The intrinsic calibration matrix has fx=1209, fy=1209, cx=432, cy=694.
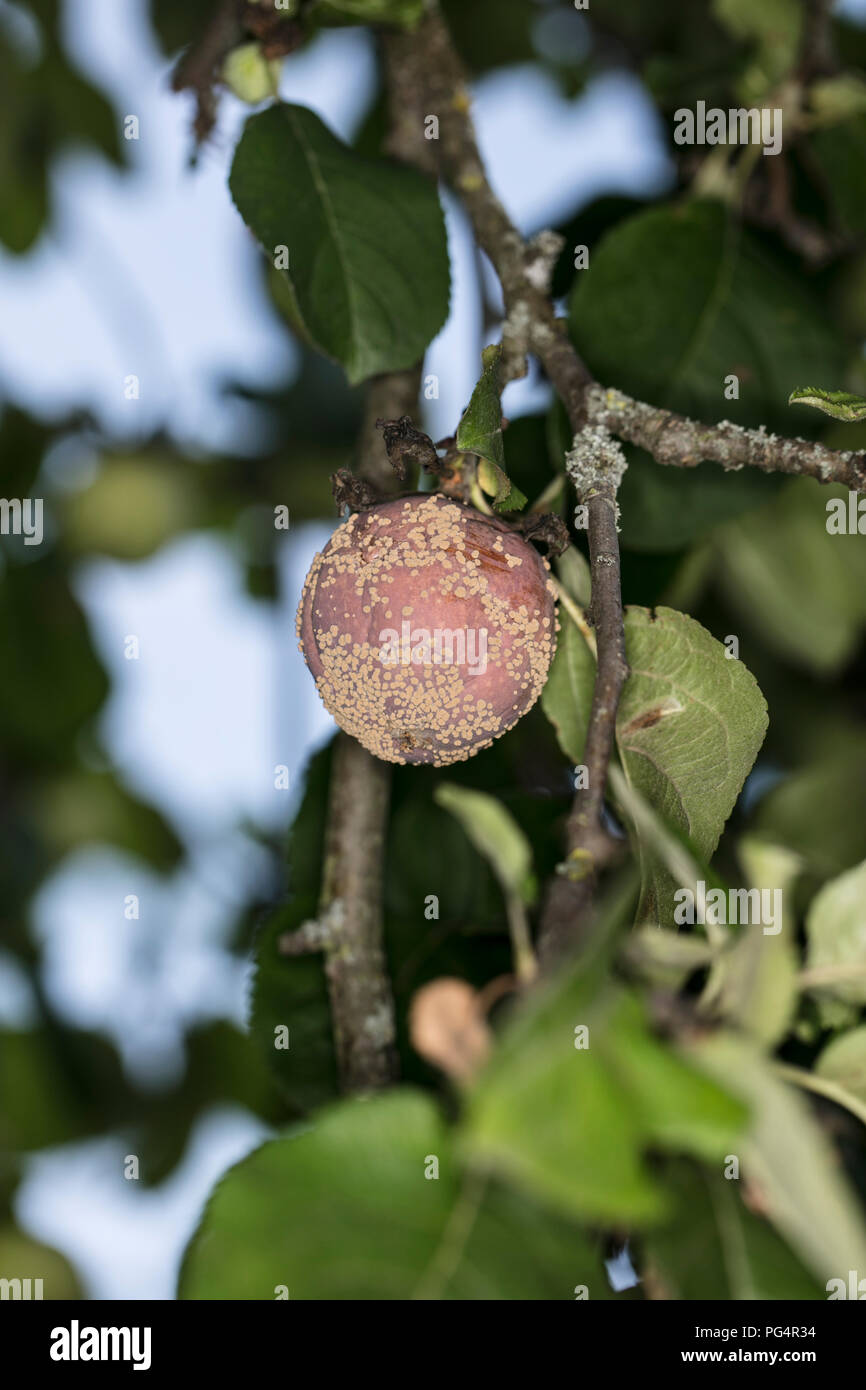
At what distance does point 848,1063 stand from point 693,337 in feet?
2.01

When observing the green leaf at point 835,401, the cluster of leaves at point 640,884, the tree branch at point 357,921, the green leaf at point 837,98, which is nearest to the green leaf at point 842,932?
the cluster of leaves at point 640,884

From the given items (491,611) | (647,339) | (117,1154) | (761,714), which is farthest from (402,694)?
(117,1154)

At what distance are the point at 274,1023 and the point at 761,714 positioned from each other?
0.45 m

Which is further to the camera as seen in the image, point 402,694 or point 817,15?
point 817,15

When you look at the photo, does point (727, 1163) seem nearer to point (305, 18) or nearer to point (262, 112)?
point (262, 112)

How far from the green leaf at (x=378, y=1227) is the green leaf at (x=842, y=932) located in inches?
6.3

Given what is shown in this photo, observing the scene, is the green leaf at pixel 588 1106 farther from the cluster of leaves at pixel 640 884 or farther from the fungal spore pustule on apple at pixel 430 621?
the fungal spore pustule on apple at pixel 430 621

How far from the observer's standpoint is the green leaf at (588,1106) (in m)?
0.36

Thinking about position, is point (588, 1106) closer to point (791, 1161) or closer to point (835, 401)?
point (791, 1161)

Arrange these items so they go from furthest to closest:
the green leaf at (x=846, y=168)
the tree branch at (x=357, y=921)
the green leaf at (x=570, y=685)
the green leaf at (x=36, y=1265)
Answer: the green leaf at (x=36, y=1265)
the green leaf at (x=846, y=168)
the tree branch at (x=357, y=921)
the green leaf at (x=570, y=685)

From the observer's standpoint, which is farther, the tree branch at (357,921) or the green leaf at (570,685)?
the tree branch at (357,921)

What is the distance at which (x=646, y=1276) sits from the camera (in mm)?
517

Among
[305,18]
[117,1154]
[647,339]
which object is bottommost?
[117,1154]

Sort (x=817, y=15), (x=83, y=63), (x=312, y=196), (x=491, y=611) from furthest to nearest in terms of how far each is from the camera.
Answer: (x=83, y=63) → (x=817, y=15) → (x=312, y=196) → (x=491, y=611)
